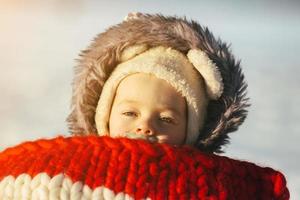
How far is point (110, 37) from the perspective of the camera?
4.48ft

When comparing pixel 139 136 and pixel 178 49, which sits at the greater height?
pixel 178 49

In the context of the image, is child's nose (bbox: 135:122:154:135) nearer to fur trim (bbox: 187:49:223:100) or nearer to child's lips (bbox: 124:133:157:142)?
child's lips (bbox: 124:133:157:142)

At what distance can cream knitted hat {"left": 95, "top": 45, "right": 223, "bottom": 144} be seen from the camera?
51.1 inches

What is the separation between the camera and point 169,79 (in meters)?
1.29

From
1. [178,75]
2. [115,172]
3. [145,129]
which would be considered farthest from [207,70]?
[115,172]

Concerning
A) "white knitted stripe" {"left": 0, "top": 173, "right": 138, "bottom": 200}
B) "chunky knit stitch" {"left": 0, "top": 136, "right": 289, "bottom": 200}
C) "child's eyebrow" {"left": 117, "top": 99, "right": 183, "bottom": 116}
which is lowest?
"white knitted stripe" {"left": 0, "top": 173, "right": 138, "bottom": 200}

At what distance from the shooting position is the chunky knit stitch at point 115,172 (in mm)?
1069

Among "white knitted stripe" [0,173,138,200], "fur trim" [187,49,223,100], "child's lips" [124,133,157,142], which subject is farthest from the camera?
"fur trim" [187,49,223,100]

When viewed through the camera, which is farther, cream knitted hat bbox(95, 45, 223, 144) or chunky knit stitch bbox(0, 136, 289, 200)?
cream knitted hat bbox(95, 45, 223, 144)

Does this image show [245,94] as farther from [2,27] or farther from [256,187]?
[2,27]

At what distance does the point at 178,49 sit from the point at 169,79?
0.27 ft

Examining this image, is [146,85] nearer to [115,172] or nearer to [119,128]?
[119,128]

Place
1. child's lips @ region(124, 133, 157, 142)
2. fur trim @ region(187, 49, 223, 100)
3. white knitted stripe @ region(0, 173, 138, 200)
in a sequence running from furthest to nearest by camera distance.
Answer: fur trim @ region(187, 49, 223, 100) < child's lips @ region(124, 133, 157, 142) < white knitted stripe @ region(0, 173, 138, 200)

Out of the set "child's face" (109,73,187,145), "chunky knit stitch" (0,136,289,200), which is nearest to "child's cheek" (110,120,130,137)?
"child's face" (109,73,187,145)
